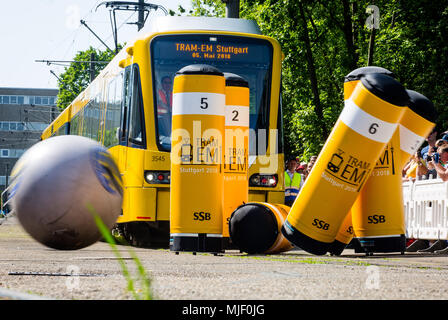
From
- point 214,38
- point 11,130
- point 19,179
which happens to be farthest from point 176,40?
point 11,130

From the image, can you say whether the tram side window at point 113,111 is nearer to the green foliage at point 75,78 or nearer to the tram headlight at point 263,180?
the tram headlight at point 263,180

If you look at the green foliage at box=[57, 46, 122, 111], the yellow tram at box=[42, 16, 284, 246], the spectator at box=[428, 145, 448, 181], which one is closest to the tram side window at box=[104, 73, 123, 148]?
the yellow tram at box=[42, 16, 284, 246]

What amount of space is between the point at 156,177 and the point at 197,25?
286cm

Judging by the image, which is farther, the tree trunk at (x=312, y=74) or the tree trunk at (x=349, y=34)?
the tree trunk at (x=349, y=34)

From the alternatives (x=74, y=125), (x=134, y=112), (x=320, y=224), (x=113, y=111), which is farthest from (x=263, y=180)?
(x=74, y=125)

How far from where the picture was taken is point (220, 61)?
14.0 metres

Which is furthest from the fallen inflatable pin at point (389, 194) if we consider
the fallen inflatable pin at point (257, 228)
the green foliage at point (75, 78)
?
the green foliage at point (75, 78)

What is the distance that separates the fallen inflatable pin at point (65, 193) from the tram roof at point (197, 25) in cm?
707

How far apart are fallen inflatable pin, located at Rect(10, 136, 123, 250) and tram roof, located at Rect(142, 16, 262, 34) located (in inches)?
278

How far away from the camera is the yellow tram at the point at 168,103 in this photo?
13320 mm

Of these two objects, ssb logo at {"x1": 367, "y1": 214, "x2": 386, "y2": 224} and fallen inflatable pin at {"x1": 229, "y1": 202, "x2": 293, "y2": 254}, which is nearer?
ssb logo at {"x1": 367, "y1": 214, "x2": 386, "y2": 224}

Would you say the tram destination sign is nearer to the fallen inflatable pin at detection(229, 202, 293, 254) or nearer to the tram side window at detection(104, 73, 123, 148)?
the tram side window at detection(104, 73, 123, 148)

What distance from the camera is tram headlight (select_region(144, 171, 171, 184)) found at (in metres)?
13.2
